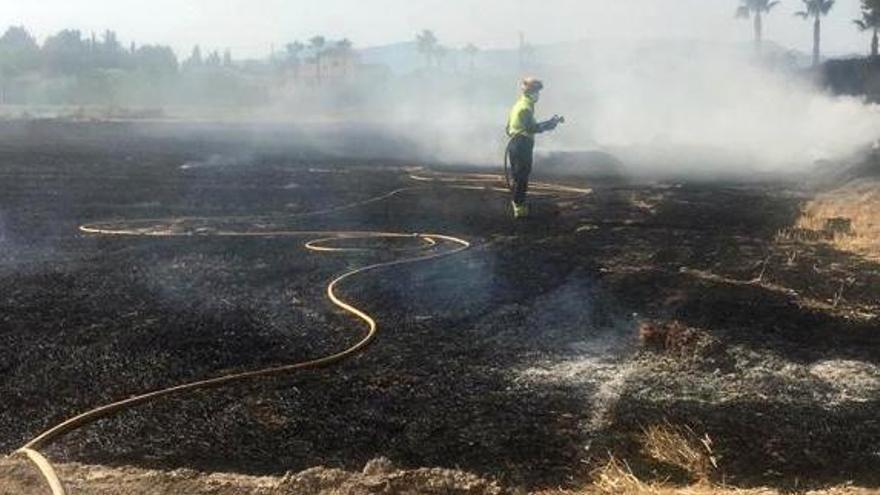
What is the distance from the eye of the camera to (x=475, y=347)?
571cm

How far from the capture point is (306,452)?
409 centimetres

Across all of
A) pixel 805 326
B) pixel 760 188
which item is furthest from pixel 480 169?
pixel 805 326

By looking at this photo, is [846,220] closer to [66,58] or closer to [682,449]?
[682,449]

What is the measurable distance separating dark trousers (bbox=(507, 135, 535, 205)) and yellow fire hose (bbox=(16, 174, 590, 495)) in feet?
5.55

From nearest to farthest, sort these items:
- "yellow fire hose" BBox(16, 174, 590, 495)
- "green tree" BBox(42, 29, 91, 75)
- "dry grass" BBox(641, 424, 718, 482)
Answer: "dry grass" BBox(641, 424, 718, 482) < "yellow fire hose" BBox(16, 174, 590, 495) < "green tree" BBox(42, 29, 91, 75)

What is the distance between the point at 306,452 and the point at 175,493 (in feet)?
2.22

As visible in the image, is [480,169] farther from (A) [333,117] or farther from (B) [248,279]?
(A) [333,117]

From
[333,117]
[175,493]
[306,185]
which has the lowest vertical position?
[175,493]

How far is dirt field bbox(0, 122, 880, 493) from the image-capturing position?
13.5 feet

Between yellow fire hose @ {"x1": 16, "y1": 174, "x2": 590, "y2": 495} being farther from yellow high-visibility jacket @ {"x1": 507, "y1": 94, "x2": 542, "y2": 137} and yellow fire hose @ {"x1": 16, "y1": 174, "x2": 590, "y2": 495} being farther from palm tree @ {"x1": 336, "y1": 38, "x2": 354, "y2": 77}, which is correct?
palm tree @ {"x1": 336, "y1": 38, "x2": 354, "y2": 77}

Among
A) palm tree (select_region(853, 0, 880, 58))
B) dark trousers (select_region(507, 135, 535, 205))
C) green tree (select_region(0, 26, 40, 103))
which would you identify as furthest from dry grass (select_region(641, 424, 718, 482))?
green tree (select_region(0, 26, 40, 103))

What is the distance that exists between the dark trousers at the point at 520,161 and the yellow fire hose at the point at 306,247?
1691 millimetres

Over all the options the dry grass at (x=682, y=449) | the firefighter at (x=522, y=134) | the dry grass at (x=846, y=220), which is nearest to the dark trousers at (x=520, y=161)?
the firefighter at (x=522, y=134)

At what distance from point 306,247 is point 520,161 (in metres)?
3.29
